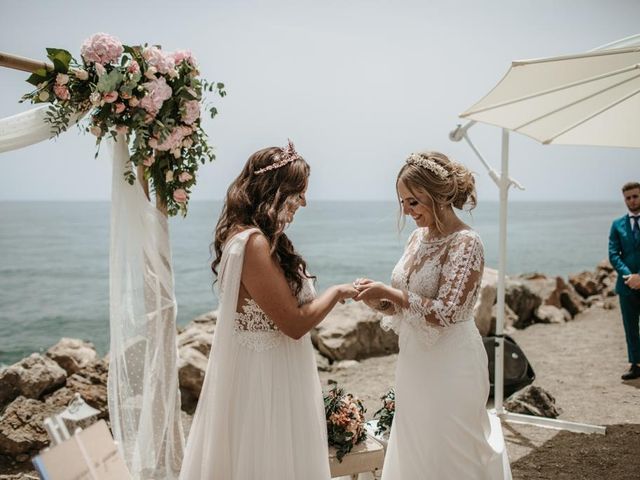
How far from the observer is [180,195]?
3.89 meters

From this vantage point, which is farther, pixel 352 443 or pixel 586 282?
pixel 586 282

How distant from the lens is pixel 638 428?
18.9 ft

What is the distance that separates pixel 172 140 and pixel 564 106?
3.36 meters

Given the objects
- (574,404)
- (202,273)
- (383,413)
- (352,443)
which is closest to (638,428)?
(574,404)

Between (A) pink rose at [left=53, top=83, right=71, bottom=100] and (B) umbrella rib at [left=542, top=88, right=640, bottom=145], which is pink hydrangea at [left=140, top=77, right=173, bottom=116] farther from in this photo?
(B) umbrella rib at [left=542, top=88, right=640, bottom=145]

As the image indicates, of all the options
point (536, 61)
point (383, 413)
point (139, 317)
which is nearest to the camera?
point (139, 317)

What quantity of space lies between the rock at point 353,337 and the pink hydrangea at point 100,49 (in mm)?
5854

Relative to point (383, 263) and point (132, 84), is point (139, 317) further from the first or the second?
point (383, 263)

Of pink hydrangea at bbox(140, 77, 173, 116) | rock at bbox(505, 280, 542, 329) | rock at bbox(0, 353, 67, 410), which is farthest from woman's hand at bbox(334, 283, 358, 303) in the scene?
rock at bbox(505, 280, 542, 329)

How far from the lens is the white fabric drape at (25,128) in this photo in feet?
11.9

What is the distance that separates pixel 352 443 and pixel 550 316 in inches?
344

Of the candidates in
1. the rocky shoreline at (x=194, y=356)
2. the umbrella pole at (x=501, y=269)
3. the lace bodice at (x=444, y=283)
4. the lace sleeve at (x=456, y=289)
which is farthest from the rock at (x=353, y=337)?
the lace sleeve at (x=456, y=289)

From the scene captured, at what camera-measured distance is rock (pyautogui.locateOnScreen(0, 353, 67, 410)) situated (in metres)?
5.87

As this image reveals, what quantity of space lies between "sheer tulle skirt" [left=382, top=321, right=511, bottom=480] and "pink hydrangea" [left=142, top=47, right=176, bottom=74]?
2175 millimetres
